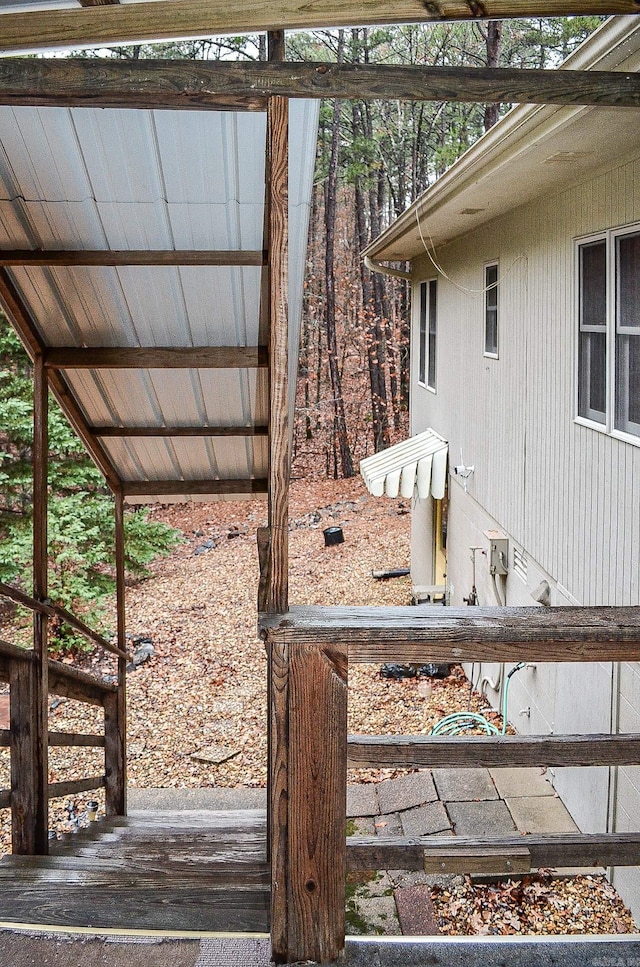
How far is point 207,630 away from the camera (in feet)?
41.8

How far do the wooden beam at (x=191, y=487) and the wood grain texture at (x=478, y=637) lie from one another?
17.3 feet

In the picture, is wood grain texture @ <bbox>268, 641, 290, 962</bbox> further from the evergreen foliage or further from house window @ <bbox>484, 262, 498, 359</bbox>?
the evergreen foliage

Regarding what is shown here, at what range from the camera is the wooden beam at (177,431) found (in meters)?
6.99

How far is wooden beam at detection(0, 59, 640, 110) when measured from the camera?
2.74 metres

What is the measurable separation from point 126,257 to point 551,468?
3.74m

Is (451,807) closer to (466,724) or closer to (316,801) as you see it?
(466,724)

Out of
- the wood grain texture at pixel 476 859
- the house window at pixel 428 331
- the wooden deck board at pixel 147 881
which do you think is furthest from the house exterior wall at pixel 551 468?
the wood grain texture at pixel 476 859

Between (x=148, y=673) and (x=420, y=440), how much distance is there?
4.74 m

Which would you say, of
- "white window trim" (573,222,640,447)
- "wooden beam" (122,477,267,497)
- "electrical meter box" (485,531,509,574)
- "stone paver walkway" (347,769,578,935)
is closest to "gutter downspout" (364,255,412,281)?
"electrical meter box" (485,531,509,574)

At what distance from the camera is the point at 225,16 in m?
2.88

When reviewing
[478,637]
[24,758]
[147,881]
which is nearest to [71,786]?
[24,758]

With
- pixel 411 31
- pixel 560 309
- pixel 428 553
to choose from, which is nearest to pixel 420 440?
pixel 428 553

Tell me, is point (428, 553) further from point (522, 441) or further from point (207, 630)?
point (522, 441)

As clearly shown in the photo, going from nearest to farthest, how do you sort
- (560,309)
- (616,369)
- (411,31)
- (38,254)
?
1. (38,254)
2. (616,369)
3. (560,309)
4. (411,31)
